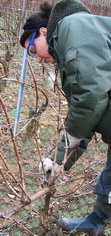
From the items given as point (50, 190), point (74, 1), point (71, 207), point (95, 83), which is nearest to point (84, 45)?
point (95, 83)

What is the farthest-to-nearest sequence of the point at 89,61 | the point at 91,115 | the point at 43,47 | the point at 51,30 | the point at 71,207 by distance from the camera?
the point at 71,207 → the point at 43,47 → the point at 51,30 → the point at 91,115 → the point at 89,61

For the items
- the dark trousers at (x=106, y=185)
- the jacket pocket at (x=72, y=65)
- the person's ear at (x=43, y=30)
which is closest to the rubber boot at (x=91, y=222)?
the dark trousers at (x=106, y=185)

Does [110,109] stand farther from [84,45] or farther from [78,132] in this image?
[84,45]

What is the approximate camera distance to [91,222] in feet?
7.27

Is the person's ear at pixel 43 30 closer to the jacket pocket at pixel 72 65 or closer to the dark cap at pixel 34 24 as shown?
the dark cap at pixel 34 24

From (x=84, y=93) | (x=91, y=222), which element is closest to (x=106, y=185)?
(x=91, y=222)

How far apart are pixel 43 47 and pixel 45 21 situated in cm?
17

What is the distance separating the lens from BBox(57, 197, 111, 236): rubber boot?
2.19 metres

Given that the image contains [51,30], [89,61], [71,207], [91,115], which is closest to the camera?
[89,61]

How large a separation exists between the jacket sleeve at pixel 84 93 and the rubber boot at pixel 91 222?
0.99m

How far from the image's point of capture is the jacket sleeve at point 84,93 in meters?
1.29

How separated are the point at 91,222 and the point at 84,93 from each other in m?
1.31

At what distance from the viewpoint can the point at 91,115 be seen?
1405 mm

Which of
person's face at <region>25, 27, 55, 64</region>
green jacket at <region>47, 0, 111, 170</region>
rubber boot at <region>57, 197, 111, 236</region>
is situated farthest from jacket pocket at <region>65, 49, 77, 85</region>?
rubber boot at <region>57, 197, 111, 236</region>
